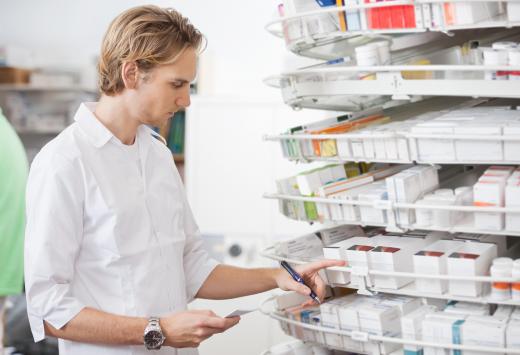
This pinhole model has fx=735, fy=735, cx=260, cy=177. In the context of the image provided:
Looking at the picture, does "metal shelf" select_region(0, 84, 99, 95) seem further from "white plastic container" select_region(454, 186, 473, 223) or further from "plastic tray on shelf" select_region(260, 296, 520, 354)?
"white plastic container" select_region(454, 186, 473, 223)

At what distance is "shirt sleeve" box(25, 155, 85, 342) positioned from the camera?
1365 mm

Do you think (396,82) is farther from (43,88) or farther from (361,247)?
(43,88)

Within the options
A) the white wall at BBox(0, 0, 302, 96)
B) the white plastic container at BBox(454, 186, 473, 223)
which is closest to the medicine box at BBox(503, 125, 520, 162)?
the white plastic container at BBox(454, 186, 473, 223)

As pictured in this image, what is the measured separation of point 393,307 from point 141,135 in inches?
26.2

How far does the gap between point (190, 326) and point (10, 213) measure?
1226 millimetres

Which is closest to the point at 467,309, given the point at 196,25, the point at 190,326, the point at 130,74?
the point at 190,326

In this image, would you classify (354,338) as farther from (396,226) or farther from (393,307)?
(396,226)

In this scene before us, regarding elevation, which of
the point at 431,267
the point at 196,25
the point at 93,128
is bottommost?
the point at 431,267

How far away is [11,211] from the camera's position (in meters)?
2.38

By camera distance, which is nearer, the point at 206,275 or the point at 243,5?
the point at 206,275

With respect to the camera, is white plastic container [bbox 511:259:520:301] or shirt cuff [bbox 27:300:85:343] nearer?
white plastic container [bbox 511:259:520:301]

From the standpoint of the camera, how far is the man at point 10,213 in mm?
2301

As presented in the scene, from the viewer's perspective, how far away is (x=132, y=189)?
4.96 feet

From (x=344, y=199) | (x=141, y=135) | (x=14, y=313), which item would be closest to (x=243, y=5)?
(x=14, y=313)
